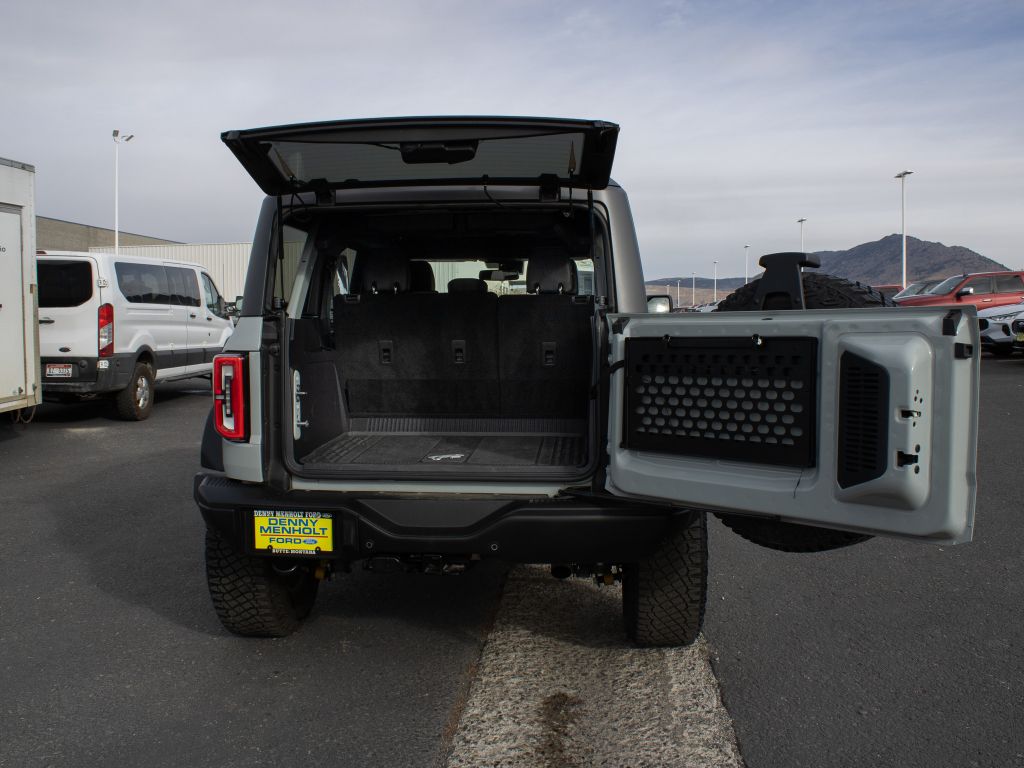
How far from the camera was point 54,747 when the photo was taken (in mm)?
2830

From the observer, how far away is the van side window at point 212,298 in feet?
43.2

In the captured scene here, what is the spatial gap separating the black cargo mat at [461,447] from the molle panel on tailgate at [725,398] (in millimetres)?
554

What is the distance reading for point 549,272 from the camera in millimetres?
4469

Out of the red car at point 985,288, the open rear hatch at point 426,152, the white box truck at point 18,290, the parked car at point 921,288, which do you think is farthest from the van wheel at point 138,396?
the parked car at point 921,288

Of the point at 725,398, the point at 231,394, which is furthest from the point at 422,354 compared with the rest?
the point at 725,398

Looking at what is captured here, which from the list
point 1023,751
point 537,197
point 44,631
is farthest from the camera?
point 44,631

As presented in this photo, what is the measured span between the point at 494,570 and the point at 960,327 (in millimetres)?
3059

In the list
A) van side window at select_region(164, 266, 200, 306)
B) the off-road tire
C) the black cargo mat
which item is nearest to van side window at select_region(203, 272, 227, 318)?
van side window at select_region(164, 266, 200, 306)

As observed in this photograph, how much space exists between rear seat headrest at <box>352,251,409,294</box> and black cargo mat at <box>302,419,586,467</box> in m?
0.74

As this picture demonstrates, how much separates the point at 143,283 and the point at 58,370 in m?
1.75

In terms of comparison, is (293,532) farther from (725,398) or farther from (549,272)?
(549,272)

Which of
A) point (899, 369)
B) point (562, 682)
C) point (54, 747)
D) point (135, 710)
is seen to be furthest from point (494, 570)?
point (899, 369)

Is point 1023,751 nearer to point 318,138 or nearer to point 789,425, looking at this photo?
point 789,425

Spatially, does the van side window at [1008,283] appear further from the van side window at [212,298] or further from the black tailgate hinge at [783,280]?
the black tailgate hinge at [783,280]
